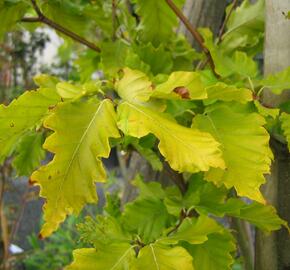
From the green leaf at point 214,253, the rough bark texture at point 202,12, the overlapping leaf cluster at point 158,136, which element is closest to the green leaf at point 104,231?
the overlapping leaf cluster at point 158,136

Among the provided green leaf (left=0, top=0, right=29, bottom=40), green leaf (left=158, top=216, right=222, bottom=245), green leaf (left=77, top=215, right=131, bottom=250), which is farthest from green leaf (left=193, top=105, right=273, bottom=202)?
green leaf (left=0, top=0, right=29, bottom=40)

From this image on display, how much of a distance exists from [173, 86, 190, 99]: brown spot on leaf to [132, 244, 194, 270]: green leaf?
0.19 meters

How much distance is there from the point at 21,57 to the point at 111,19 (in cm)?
234

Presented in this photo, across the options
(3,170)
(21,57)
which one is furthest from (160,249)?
(21,57)

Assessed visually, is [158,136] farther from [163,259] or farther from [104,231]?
[104,231]

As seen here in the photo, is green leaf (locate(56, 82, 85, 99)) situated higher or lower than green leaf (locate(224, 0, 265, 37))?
lower

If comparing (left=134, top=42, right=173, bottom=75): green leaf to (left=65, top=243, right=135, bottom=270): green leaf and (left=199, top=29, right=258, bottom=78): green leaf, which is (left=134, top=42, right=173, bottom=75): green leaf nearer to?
(left=199, top=29, right=258, bottom=78): green leaf

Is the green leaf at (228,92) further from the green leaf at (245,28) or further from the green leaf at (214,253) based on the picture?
the green leaf at (245,28)

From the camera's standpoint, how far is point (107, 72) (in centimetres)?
97

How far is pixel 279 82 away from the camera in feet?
2.32

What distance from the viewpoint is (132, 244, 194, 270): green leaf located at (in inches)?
23.4

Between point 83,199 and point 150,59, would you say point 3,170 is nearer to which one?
point 150,59

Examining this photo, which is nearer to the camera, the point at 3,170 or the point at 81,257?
the point at 81,257

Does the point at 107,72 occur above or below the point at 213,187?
above
